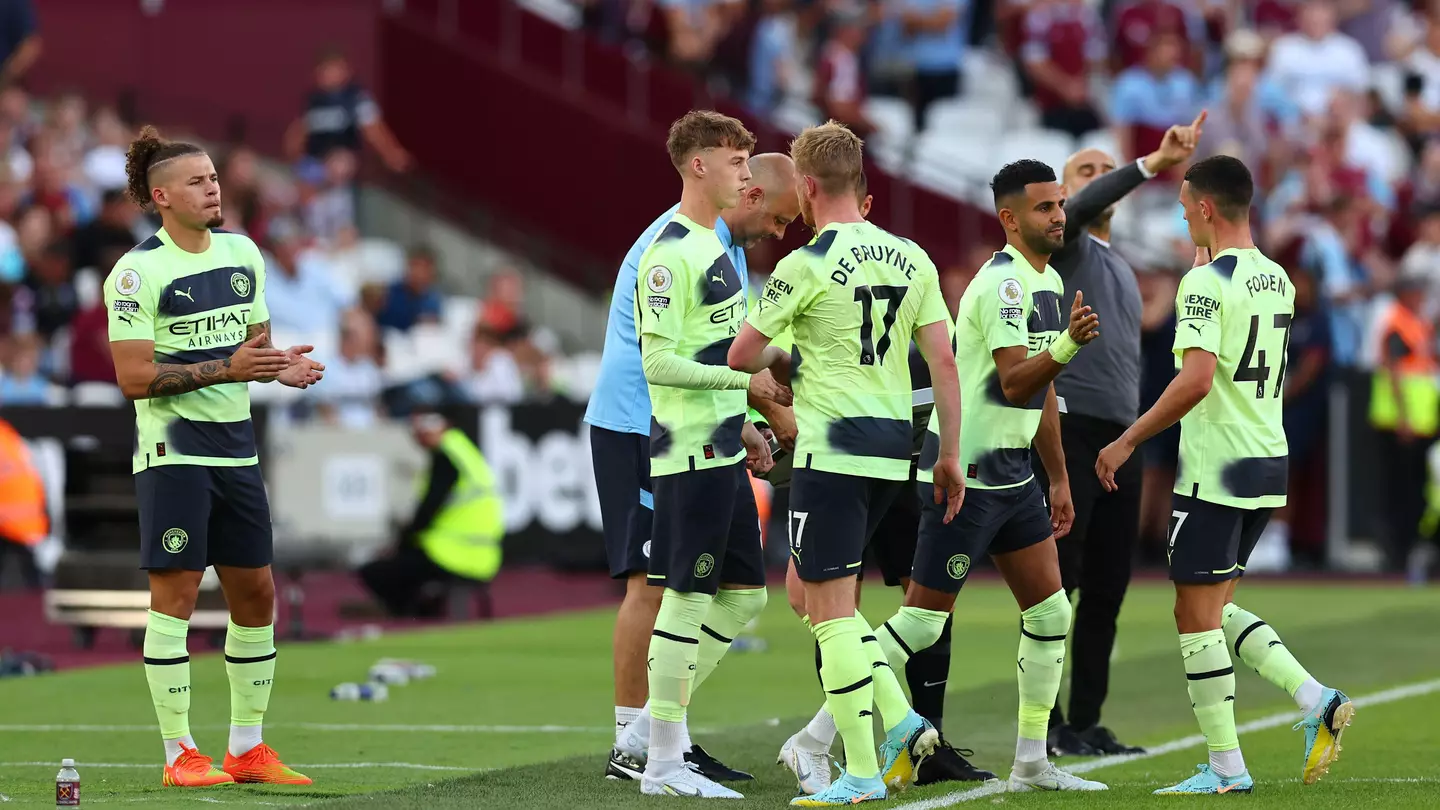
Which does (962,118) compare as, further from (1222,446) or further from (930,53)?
(1222,446)

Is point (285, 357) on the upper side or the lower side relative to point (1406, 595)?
upper

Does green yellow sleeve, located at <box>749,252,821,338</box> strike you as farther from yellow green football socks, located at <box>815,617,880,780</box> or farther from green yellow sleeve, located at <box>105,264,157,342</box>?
green yellow sleeve, located at <box>105,264,157,342</box>

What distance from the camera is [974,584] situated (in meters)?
19.7

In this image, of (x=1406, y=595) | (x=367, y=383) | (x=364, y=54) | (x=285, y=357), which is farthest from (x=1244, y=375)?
(x=364, y=54)

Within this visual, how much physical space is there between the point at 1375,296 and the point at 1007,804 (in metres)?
15.0

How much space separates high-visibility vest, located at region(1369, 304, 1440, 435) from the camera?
20.0m

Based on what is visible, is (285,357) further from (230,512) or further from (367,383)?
(367,383)

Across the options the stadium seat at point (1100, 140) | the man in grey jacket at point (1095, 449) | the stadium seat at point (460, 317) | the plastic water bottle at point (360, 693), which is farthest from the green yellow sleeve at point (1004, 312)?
the stadium seat at point (1100, 140)

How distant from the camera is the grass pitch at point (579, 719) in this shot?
332 inches

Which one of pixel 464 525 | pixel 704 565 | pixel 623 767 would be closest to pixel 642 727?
pixel 623 767

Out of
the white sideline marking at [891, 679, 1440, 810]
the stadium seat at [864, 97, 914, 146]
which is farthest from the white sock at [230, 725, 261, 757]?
the stadium seat at [864, 97, 914, 146]

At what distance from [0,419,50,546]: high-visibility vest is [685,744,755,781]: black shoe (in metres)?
10.6

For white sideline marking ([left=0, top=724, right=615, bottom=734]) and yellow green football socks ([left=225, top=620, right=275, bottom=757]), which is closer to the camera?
yellow green football socks ([left=225, top=620, right=275, bottom=757])

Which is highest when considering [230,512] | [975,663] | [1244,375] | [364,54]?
[364,54]
